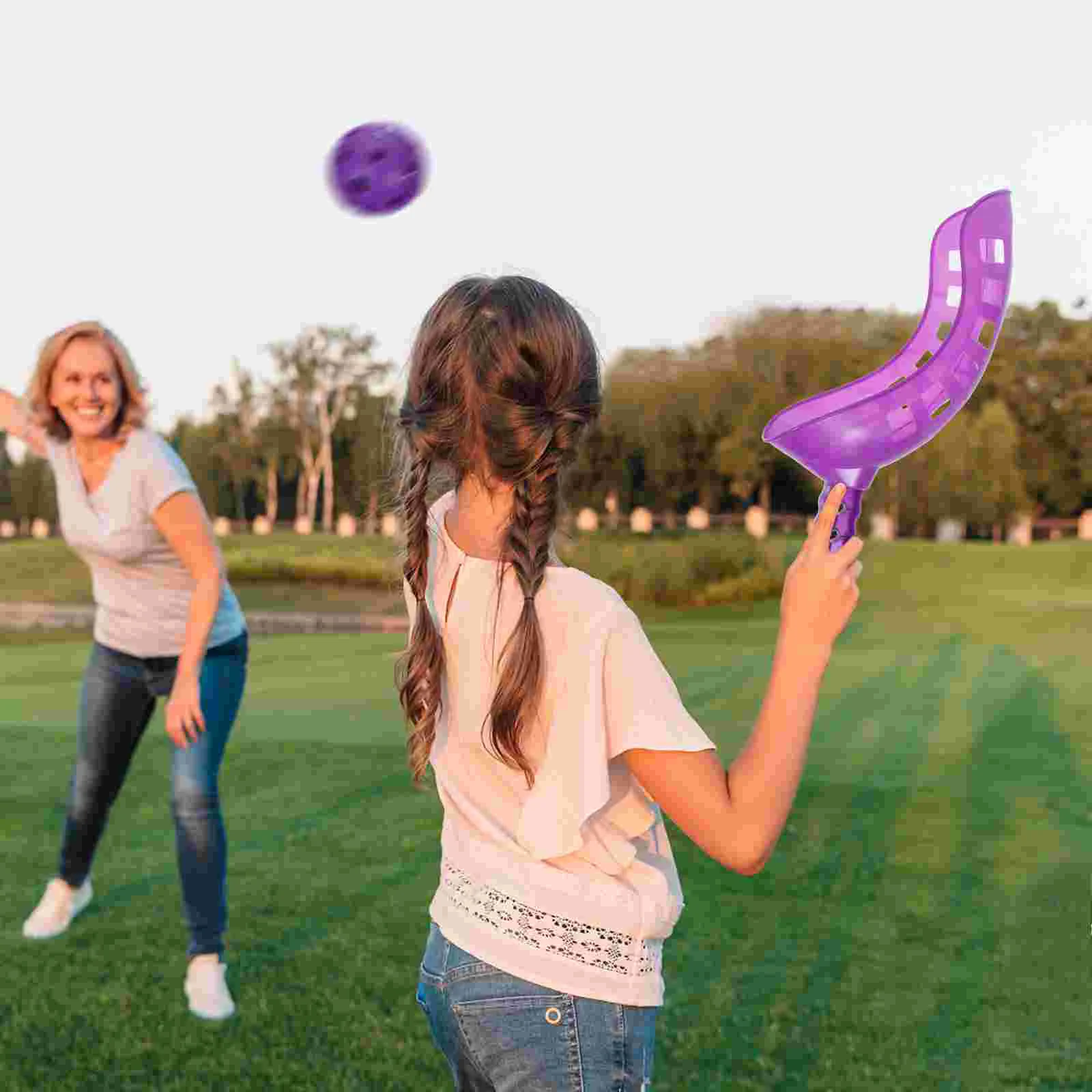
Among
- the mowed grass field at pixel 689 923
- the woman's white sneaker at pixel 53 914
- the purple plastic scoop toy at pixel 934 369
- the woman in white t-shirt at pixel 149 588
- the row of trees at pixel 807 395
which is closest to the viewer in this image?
the purple plastic scoop toy at pixel 934 369

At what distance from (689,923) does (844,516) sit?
367 cm

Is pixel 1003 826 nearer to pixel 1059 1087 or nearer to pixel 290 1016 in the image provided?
pixel 1059 1087

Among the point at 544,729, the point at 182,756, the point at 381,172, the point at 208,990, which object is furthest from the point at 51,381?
the point at 544,729

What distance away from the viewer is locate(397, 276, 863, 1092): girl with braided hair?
1506mm

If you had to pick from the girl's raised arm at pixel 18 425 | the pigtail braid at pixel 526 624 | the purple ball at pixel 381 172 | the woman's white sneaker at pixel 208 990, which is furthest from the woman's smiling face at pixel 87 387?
the pigtail braid at pixel 526 624

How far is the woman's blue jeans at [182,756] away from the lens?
3885mm

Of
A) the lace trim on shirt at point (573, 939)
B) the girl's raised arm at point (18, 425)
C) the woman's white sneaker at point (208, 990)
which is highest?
the girl's raised arm at point (18, 425)

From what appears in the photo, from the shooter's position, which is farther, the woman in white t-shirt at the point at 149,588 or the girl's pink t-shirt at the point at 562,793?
the woman in white t-shirt at the point at 149,588

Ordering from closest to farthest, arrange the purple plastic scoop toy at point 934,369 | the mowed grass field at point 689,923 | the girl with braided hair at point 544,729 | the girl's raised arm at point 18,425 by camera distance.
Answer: the purple plastic scoop toy at point 934,369, the girl with braided hair at point 544,729, the mowed grass field at point 689,923, the girl's raised arm at point 18,425

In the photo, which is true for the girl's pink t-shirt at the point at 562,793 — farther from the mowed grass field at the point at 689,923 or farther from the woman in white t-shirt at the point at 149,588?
the woman in white t-shirt at the point at 149,588

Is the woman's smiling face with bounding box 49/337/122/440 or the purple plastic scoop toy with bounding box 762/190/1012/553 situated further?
the woman's smiling face with bounding box 49/337/122/440

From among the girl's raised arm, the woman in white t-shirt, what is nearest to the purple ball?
the woman in white t-shirt

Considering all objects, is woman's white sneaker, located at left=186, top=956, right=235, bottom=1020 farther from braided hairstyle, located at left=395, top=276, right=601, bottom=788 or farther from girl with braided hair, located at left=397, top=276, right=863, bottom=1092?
braided hairstyle, located at left=395, top=276, right=601, bottom=788

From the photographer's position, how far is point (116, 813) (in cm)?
661
